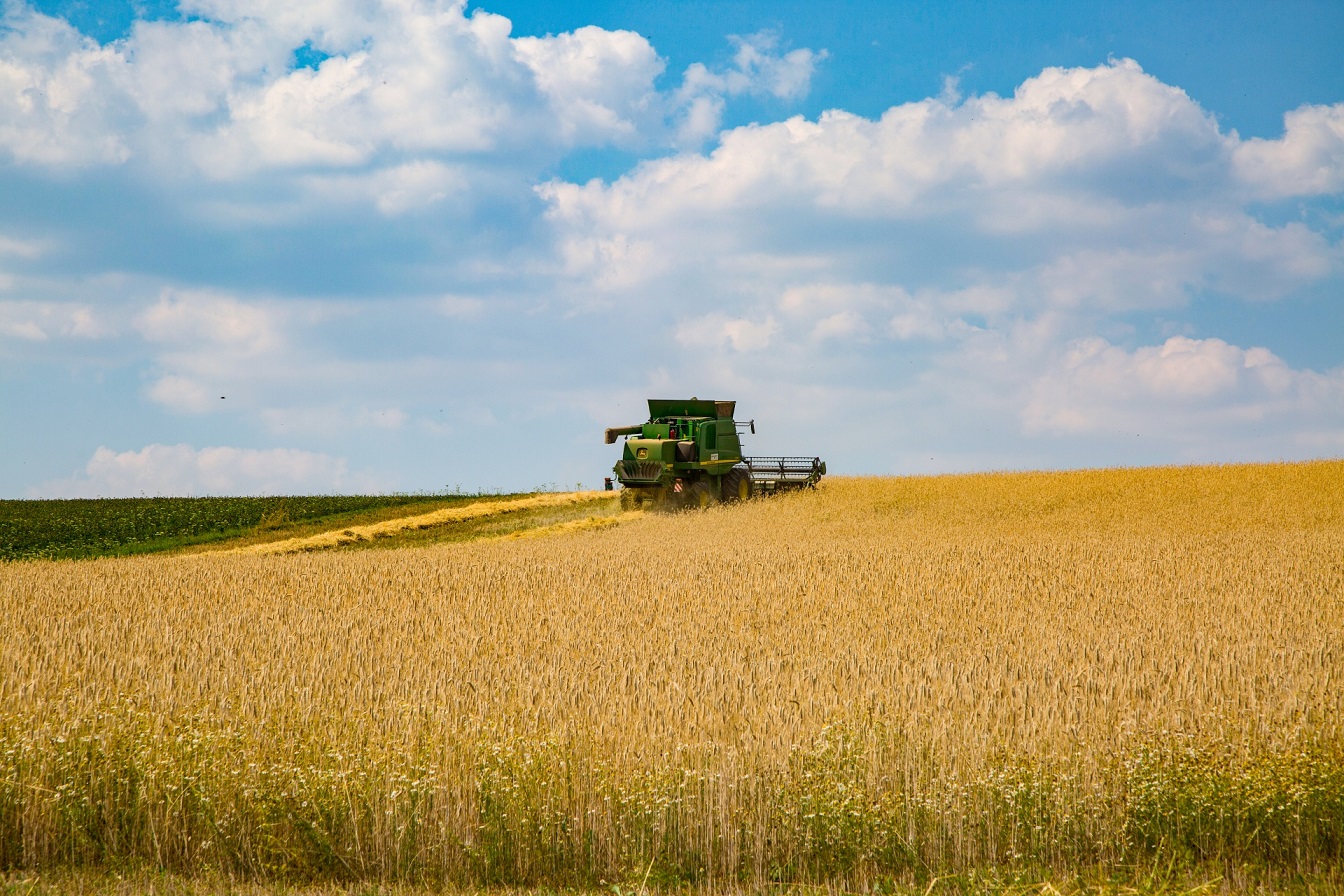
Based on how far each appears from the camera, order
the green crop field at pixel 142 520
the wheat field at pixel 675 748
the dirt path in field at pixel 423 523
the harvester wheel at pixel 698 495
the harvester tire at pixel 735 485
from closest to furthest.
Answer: the wheat field at pixel 675 748
the dirt path in field at pixel 423 523
the harvester wheel at pixel 698 495
the green crop field at pixel 142 520
the harvester tire at pixel 735 485

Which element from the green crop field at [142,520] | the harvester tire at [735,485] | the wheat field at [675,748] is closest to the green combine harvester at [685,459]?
the harvester tire at [735,485]

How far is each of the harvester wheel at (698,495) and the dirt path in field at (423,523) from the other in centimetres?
270

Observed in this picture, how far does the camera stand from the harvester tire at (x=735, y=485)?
29.9 metres

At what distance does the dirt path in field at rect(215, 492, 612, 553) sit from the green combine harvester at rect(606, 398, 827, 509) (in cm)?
198

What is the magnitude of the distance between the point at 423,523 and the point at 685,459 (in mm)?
8267

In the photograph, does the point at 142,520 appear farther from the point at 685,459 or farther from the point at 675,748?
the point at 675,748

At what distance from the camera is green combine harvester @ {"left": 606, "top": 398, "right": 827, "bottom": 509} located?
2781 cm

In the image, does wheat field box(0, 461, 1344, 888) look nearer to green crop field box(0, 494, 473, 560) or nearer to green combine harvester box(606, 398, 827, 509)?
green combine harvester box(606, 398, 827, 509)

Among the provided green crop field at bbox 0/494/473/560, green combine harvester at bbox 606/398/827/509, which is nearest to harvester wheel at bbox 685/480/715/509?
green combine harvester at bbox 606/398/827/509

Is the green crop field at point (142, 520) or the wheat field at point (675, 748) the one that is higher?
the green crop field at point (142, 520)

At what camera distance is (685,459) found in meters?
28.1

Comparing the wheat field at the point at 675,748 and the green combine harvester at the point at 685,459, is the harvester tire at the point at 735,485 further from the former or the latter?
the wheat field at the point at 675,748

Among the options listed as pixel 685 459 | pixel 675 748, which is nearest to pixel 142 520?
pixel 685 459

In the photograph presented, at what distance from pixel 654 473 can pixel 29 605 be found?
16.3 meters
